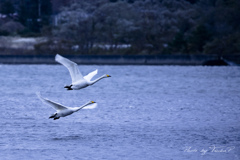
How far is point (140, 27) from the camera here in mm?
87375

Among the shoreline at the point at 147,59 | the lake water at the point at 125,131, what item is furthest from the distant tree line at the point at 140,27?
the lake water at the point at 125,131

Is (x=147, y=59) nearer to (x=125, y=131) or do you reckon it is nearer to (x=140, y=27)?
(x=140, y=27)

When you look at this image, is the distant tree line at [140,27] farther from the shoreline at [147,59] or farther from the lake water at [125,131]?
the lake water at [125,131]

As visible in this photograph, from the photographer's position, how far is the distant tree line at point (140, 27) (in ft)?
264

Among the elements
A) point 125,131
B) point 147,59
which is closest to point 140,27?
point 147,59

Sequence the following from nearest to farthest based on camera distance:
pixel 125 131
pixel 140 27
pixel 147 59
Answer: pixel 125 131
pixel 147 59
pixel 140 27

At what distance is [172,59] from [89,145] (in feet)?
185

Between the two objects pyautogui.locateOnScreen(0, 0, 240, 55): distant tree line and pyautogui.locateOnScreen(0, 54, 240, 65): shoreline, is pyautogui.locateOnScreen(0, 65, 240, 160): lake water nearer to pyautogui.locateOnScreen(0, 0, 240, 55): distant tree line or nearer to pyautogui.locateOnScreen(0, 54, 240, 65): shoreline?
pyautogui.locateOnScreen(0, 54, 240, 65): shoreline

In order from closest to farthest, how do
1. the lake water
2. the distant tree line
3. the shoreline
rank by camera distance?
the lake water, the shoreline, the distant tree line

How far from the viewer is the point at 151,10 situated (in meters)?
97.1

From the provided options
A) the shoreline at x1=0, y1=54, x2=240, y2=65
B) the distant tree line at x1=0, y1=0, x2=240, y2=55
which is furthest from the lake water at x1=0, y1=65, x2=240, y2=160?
the distant tree line at x1=0, y1=0, x2=240, y2=55

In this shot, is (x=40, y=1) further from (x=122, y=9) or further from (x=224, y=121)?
(x=224, y=121)

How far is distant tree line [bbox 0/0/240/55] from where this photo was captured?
264ft

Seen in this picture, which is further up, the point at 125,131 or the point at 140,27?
the point at 125,131
